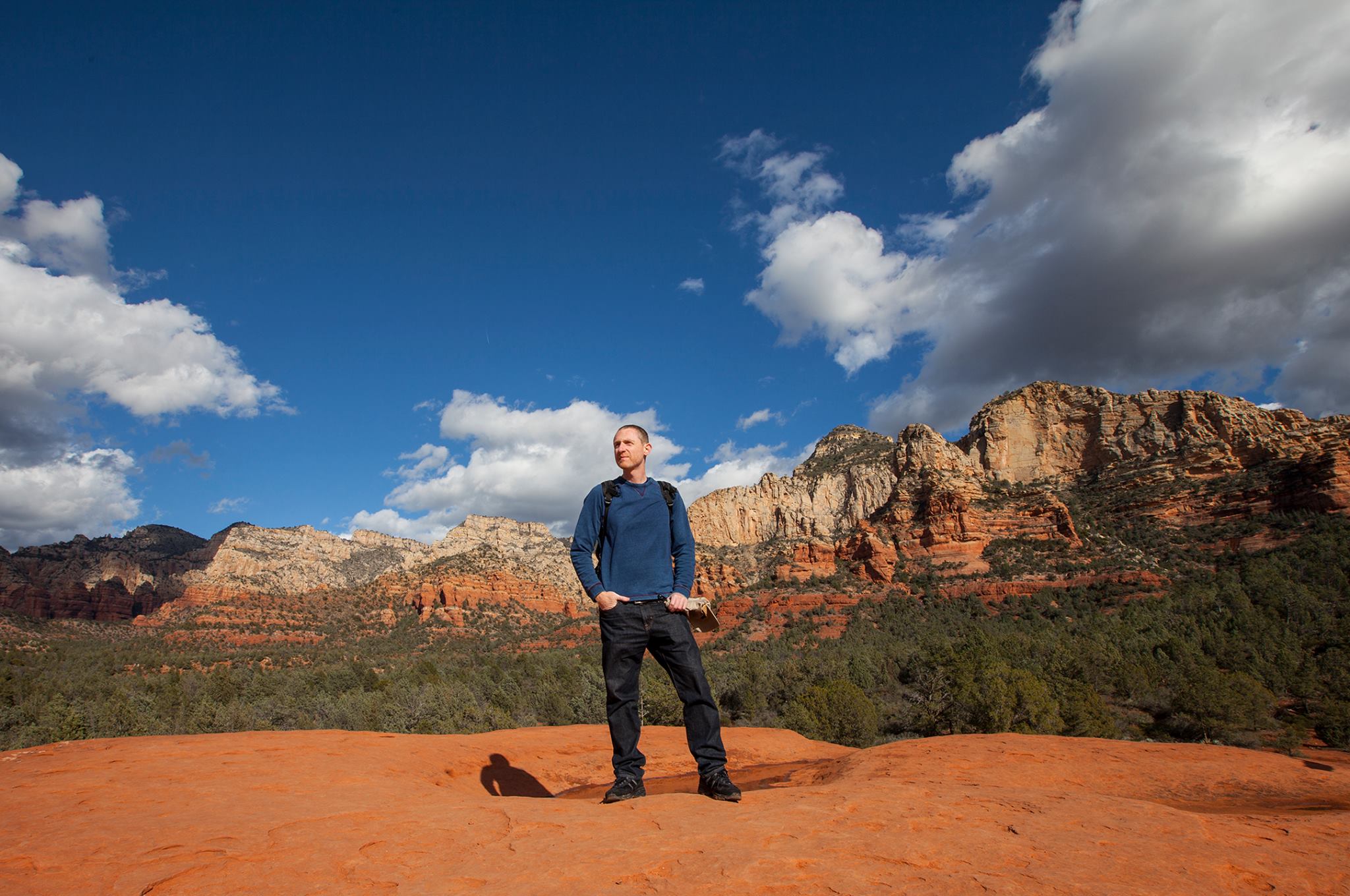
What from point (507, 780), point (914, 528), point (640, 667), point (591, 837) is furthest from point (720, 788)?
point (914, 528)

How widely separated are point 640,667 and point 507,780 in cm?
477

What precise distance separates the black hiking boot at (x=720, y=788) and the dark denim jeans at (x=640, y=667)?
0.05 m

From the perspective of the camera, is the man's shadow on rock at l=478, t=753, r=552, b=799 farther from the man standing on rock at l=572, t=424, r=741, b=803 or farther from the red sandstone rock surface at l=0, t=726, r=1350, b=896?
the man standing on rock at l=572, t=424, r=741, b=803

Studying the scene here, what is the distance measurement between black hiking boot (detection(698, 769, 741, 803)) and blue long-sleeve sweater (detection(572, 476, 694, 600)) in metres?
1.44

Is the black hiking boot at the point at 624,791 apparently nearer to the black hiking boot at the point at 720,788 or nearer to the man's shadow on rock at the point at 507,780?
the black hiking boot at the point at 720,788

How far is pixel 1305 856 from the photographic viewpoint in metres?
3.37

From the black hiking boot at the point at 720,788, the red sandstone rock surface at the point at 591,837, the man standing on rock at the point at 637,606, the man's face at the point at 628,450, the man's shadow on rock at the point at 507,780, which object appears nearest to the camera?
the red sandstone rock surface at the point at 591,837

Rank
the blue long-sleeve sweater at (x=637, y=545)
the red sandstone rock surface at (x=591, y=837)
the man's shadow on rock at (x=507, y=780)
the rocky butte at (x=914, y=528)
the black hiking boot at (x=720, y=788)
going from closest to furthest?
the red sandstone rock surface at (x=591, y=837)
the black hiking boot at (x=720, y=788)
the blue long-sleeve sweater at (x=637, y=545)
the man's shadow on rock at (x=507, y=780)
the rocky butte at (x=914, y=528)

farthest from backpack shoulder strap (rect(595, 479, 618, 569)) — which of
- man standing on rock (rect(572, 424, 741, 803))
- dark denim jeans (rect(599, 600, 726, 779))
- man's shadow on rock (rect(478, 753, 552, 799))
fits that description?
man's shadow on rock (rect(478, 753, 552, 799))

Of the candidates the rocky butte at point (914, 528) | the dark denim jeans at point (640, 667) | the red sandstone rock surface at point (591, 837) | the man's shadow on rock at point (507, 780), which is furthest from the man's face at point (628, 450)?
the rocky butte at point (914, 528)

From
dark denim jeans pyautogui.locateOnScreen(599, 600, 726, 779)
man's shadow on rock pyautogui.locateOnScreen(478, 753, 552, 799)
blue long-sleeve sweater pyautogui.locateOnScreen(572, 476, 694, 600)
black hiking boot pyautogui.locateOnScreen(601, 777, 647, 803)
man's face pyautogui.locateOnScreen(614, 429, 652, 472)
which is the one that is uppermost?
man's face pyautogui.locateOnScreen(614, 429, 652, 472)

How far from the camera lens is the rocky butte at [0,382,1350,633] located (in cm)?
6762

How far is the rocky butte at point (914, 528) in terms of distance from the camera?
67625 mm

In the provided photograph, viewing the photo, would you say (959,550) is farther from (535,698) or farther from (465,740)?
(465,740)
